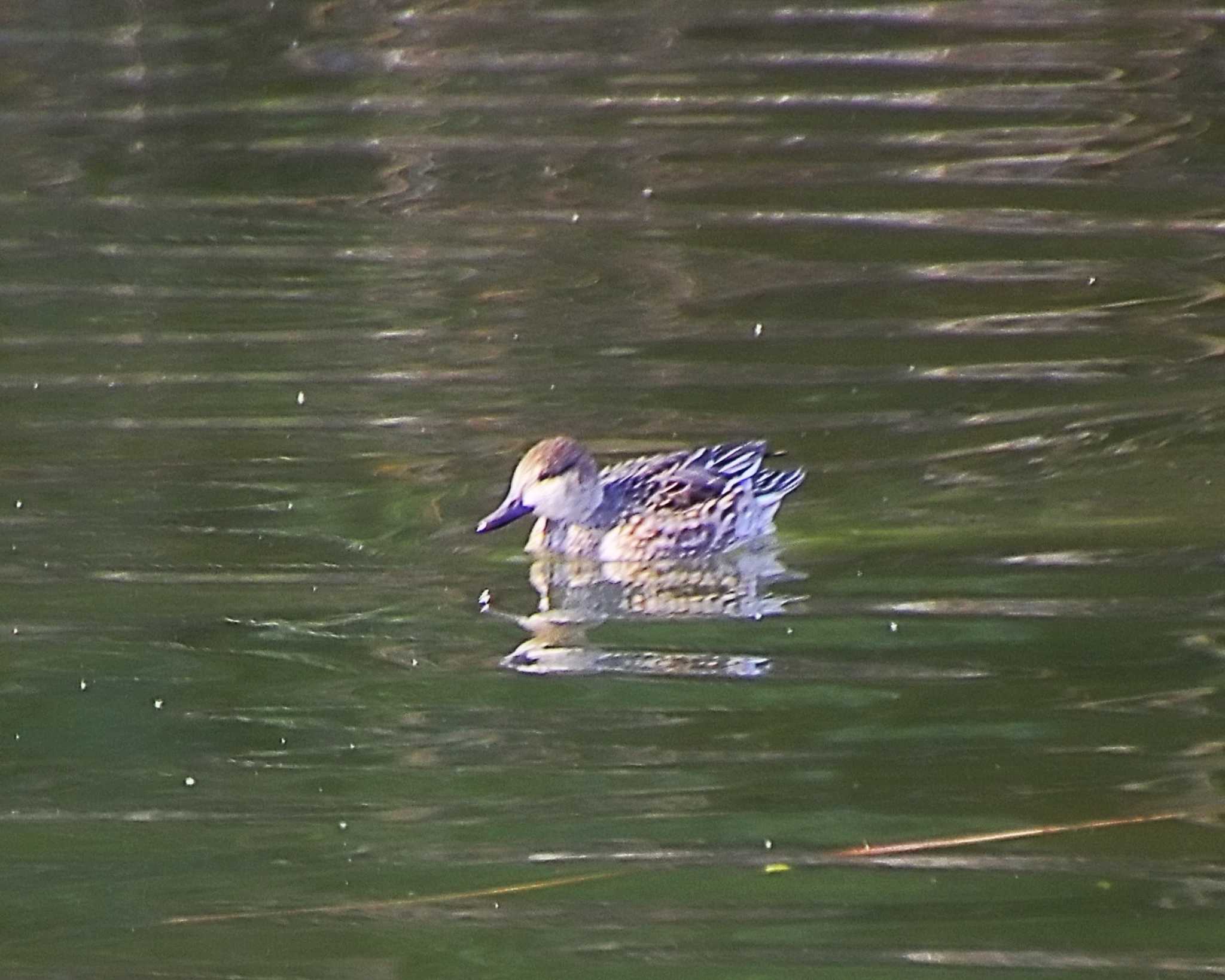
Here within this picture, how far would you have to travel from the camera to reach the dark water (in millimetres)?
5859

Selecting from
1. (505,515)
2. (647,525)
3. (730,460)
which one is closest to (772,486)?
(730,460)

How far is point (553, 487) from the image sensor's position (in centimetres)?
841

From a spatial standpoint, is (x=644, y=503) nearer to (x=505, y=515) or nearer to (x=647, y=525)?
(x=647, y=525)

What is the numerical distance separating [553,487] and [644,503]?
1.09 feet

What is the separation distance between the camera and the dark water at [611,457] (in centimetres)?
586

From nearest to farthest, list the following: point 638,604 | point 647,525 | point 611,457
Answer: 1. point 638,604
2. point 647,525
3. point 611,457

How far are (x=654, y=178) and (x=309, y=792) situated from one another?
786cm

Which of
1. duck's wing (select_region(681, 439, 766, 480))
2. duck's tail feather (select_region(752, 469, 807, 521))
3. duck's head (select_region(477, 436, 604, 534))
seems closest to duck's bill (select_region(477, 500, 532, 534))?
duck's head (select_region(477, 436, 604, 534))

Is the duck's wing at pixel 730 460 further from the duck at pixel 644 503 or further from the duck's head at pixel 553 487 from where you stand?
the duck's head at pixel 553 487

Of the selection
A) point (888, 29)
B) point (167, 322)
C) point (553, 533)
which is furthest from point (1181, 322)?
point (888, 29)

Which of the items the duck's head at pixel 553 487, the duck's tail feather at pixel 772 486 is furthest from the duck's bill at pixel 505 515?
the duck's tail feather at pixel 772 486

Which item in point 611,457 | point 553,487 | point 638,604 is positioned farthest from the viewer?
point 611,457

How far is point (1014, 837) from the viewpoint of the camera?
6070mm

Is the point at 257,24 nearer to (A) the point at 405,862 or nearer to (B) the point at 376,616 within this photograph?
(B) the point at 376,616
